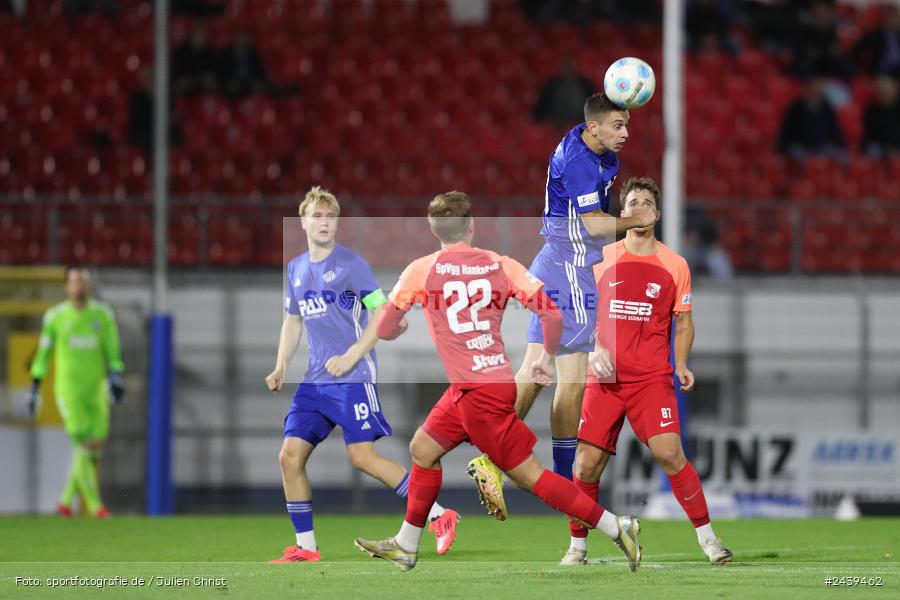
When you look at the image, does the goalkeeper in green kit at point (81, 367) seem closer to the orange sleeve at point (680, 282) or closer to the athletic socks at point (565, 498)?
the orange sleeve at point (680, 282)

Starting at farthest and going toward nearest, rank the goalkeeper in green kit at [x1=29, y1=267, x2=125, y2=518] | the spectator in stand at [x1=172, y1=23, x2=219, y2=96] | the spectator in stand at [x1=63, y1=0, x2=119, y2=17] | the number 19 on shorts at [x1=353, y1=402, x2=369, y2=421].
Result: the spectator in stand at [x1=63, y1=0, x2=119, y2=17] < the spectator in stand at [x1=172, y1=23, x2=219, y2=96] < the goalkeeper in green kit at [x1=29, y1=267, x2=125, y2=518] < the number 19 on shorts at [x1=353, y1=402, x2=369, y2=421]

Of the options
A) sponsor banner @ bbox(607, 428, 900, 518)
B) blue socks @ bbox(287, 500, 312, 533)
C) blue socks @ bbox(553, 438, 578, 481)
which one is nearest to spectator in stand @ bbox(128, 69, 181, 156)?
sponsor banner @ bbox(607, 428, 900, 518)

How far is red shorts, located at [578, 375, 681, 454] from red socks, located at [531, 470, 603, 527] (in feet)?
2.96

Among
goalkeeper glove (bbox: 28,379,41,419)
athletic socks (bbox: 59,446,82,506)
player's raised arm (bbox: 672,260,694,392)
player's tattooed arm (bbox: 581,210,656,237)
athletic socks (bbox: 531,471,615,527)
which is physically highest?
player's tattooed arm (bbox: 581,210,656,237)

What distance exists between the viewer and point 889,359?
14.5 metres

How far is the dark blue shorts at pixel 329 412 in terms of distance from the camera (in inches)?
350

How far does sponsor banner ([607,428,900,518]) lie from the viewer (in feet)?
45.1

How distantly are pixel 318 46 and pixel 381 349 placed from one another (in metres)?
5.47

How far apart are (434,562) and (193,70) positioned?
390 inches

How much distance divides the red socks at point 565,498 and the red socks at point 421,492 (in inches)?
20.1

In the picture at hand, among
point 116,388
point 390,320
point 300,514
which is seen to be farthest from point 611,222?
point 116,388

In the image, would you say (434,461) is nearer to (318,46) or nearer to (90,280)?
(90,280)

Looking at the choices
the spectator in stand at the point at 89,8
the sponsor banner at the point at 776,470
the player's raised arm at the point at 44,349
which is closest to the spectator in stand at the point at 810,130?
the sponsor banner at the point at 776,470

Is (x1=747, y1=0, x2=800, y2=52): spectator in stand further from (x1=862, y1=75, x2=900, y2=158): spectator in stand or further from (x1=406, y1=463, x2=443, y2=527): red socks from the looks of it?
(x1=406, y1=463, x2=443, y2=527): red socks
